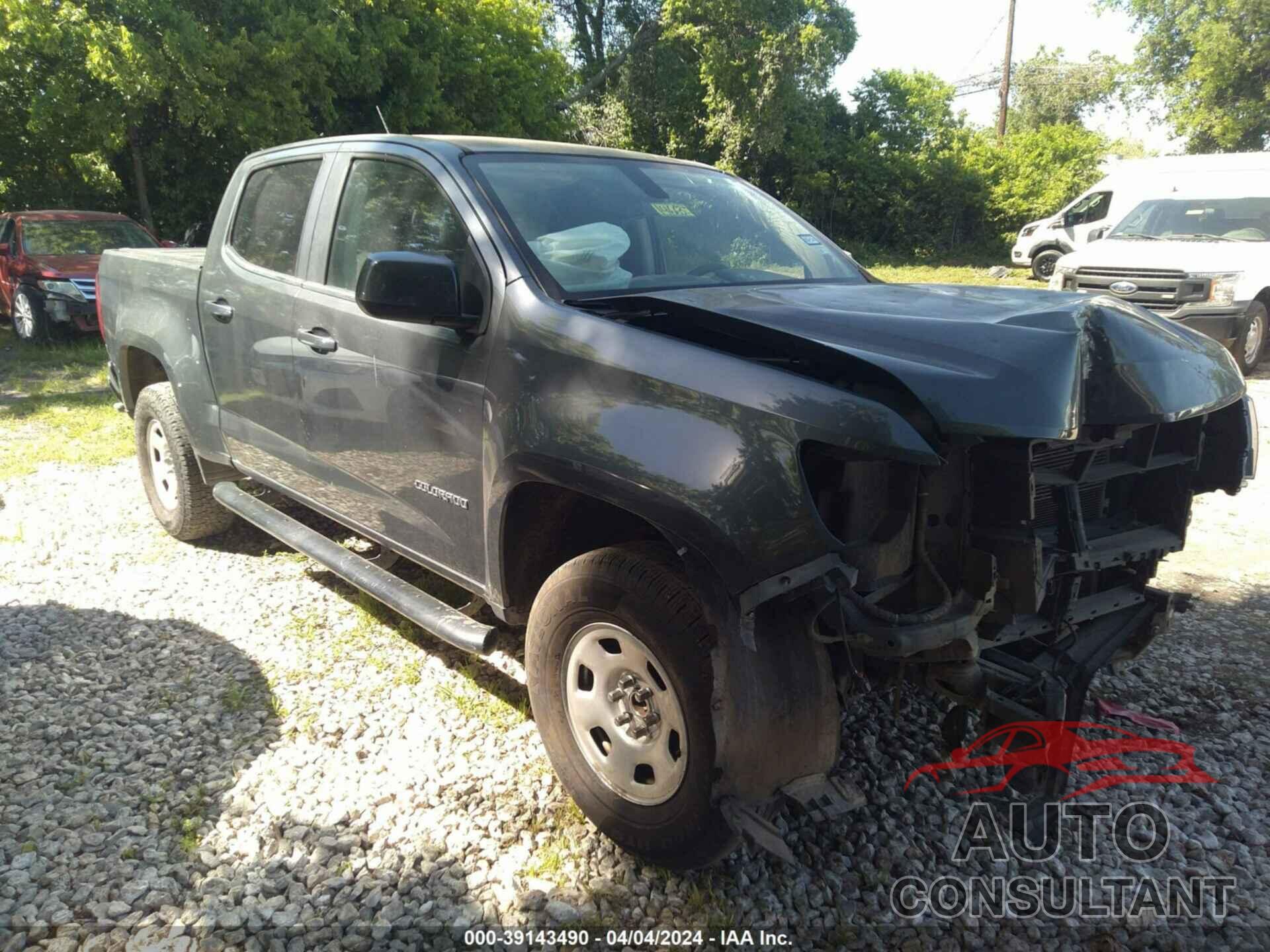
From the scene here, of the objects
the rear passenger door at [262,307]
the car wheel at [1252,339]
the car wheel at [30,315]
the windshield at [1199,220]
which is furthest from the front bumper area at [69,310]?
the car wheel at [1252,339]

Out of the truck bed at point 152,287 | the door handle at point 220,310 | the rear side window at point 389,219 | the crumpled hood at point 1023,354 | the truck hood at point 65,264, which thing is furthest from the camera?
the truck hood at point 65,264

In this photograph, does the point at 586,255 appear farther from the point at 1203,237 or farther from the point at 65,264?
the point at 65,264

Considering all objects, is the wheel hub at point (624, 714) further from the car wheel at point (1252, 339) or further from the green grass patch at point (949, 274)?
the green grass patch at point (949, 274)

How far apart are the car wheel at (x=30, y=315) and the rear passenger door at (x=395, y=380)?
1031 centimetres

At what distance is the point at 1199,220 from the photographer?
10.6 metres

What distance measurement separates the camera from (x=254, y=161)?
4461 mm

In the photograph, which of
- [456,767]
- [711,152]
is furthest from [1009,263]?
[456,767]

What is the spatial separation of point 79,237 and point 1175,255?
13.9 meters

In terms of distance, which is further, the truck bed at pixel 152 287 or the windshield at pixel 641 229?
the truck bed at pixel 152 287

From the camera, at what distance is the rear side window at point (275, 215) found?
387 centimetres

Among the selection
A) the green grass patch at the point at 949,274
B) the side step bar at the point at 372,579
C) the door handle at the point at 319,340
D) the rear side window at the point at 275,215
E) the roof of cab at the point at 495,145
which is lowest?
the side step bar at the point at 372,579

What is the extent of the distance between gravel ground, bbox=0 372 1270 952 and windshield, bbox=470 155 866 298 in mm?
1642

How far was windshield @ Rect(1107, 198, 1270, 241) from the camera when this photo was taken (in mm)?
10266

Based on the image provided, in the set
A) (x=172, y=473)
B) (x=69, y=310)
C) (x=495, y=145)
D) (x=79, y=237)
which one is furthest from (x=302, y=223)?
(x=79, y=237)
